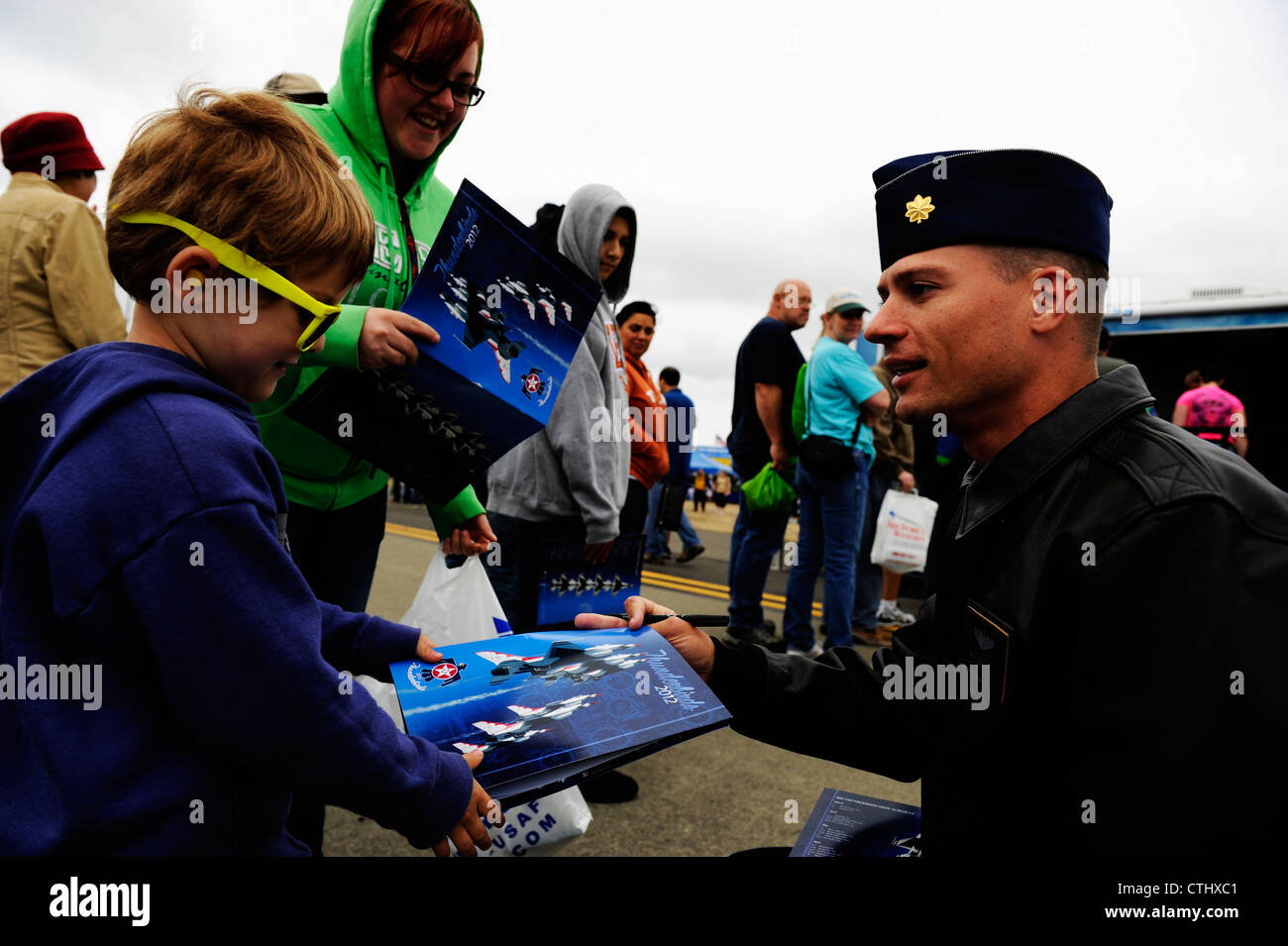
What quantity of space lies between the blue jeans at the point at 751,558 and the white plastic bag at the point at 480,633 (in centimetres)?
299

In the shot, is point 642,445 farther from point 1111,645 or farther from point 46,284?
point 1111,645

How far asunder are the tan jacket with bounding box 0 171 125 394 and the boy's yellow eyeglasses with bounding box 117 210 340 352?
6.49ft

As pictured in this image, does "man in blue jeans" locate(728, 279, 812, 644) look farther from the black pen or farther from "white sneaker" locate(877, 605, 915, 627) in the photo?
the black pen

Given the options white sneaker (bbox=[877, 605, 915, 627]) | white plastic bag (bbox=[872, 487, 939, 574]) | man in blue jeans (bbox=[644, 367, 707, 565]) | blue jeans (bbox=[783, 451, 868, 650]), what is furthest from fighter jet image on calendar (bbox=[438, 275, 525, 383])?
man in blue jeans (bbox=[644, 367, 707, 565])

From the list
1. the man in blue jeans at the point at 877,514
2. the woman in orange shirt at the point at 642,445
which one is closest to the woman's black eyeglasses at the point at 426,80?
the woman in orange shirt at the point at 642,445

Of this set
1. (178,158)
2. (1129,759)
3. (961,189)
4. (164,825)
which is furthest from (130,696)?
(961,189)

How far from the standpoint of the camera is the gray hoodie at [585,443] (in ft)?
8.80

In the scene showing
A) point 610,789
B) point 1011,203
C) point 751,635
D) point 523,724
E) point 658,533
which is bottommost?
point 658,533

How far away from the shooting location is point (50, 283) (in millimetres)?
2664

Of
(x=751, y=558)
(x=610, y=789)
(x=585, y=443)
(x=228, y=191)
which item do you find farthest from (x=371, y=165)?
(x=751, y=558)

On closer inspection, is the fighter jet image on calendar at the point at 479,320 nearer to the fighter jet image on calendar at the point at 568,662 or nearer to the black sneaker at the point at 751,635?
the fighter jet image on calendar at the point at 568,662

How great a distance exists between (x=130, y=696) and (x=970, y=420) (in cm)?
131

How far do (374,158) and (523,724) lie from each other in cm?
144

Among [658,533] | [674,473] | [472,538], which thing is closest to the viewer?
[472,538]
